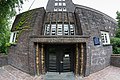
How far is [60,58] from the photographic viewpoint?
1334 cm

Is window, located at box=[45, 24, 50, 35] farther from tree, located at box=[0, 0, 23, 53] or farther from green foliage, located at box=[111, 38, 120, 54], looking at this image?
tree, located at box=[0, 0, 23, 53]

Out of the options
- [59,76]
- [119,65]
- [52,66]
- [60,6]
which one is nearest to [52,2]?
[60,6]

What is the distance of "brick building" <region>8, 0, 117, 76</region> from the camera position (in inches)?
486

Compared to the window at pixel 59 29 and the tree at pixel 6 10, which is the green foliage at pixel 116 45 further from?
the tree at pixel 6 10

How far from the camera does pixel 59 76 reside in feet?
40.4

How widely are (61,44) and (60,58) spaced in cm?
116

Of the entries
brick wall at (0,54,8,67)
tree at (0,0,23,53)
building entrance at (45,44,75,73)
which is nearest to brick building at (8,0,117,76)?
building entrance at (45,44,75,73)

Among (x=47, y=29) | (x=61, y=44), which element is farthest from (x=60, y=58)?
(x=47, y=29)

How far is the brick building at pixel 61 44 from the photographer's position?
12.3 meters

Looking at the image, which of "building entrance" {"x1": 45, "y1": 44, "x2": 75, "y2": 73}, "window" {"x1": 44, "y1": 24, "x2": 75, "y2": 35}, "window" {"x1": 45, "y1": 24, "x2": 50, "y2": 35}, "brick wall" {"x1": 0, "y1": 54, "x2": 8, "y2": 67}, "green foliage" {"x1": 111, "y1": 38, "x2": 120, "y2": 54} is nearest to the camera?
"building entrance" {"x1": 45, "y1": 44, "x2": 75, "y2": 73}

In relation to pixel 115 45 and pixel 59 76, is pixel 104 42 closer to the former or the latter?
pixel 115 45

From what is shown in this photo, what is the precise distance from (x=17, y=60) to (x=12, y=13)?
32.9 ft

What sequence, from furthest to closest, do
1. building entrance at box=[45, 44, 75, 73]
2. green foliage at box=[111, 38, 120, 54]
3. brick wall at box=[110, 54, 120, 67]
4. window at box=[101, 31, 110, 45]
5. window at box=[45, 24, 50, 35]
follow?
green foliage at box=[111, 38, 120, 54], window at box=[101, 31, 110, 45], brick wall at box=[110, 54, 120, 67], window at box=[45, 24, 50, 35], building entrance at box=[45, 44, 75, 73]

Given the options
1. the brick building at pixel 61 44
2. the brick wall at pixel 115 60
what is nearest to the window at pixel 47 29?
the brick building at pixel 61 44
